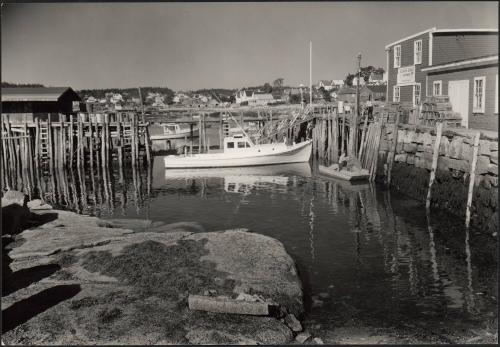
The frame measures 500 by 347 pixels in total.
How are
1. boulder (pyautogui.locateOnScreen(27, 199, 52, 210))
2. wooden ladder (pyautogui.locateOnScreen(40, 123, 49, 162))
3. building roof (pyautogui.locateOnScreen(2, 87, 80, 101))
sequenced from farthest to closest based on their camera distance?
building roof (pyautogui.locateOnScreen(2, 87, 80, 101)) < wooden ladder (pyautogui.locateOnScreen(40, 123, 49, 162)) < boulder (pyautogui.locateOnScreen(27, 199, 52, 210))

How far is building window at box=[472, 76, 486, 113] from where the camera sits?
22.2m

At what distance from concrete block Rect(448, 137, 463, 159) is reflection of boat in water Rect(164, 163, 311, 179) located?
41.1 ft

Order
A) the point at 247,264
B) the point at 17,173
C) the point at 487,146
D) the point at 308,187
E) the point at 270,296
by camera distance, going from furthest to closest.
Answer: the point at 17,173, the point at 308,187, the point at 487,146, the point at 247,264, the point at 270,296

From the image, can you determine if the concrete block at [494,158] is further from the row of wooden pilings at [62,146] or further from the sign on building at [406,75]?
the row of wooden pilings at [62,146]

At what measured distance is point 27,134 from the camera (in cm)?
3306

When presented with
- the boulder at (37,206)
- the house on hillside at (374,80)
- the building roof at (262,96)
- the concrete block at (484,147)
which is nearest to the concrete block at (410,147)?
the concrete block at (484,147)

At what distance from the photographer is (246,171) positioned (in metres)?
32.8

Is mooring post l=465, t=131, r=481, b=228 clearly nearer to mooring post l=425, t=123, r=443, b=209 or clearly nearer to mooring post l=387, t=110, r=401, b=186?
mooring post l=425, t=123, r=443, b=209

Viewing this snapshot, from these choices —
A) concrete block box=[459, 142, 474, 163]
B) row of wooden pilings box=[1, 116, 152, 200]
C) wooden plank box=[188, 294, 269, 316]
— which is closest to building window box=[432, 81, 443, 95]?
concrete block box=[459, 142, 474, 163]

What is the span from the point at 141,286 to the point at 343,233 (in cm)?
820

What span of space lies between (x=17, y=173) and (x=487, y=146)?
27.6m

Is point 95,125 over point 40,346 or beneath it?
over

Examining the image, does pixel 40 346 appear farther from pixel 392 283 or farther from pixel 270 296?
pixel 392 283

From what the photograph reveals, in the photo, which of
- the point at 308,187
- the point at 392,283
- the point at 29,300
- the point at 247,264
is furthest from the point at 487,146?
the point at 29,300
